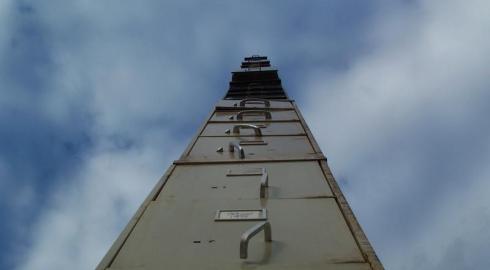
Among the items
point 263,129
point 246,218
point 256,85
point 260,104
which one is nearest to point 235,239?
point 246,218

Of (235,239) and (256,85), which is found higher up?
(256,85)

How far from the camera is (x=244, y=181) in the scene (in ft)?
10.2

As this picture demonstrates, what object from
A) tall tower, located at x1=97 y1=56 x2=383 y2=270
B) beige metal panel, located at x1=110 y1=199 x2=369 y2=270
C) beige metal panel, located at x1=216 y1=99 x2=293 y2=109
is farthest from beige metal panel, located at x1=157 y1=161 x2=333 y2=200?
beige metal panel, located at x1=216 y1=99 x2=293 y2=109

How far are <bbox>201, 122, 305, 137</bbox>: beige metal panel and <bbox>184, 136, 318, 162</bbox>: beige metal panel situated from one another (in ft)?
0.71

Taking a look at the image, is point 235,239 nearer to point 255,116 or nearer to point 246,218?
point 246,218

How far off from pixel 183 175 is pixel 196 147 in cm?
93

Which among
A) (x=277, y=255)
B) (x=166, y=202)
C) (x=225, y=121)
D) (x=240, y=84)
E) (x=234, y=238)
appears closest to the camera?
(x=277, y=255)

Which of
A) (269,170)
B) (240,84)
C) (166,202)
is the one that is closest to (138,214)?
(166,202)

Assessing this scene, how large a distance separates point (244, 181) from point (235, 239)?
2.87 feet

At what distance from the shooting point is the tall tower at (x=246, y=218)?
6.78ft

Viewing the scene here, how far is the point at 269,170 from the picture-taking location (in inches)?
134

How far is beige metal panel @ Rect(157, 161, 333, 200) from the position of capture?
288cm

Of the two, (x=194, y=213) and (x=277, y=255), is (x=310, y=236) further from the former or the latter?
(x=194, y=213)

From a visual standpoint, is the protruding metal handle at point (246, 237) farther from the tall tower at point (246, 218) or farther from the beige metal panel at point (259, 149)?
the beige metal panel at point (259, 149)
